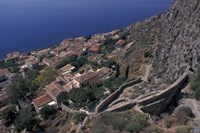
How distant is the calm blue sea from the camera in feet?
281

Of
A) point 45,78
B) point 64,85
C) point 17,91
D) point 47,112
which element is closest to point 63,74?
point 45,78

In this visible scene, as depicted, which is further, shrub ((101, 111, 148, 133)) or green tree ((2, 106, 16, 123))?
green tree ((2, 106, 16, 123))

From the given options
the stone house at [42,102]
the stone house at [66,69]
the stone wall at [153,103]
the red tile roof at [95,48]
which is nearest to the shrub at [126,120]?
the stone wall at [153,103]

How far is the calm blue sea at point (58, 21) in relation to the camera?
85562 mm

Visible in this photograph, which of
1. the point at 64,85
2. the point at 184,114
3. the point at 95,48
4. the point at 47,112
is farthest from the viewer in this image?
the point at 95,48

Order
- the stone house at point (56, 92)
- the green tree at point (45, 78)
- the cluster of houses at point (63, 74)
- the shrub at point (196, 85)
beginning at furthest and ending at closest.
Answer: the green tree at point (45, 78) → the cluster of houses at point (63, 74) → the stone house at point (56, 92) → the shrub at point (196, 85)

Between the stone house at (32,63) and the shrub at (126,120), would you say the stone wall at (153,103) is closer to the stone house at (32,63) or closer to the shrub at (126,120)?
the shrub at (126,120)

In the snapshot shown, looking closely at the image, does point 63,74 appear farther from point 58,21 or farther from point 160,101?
point 58,21

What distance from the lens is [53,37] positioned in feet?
285

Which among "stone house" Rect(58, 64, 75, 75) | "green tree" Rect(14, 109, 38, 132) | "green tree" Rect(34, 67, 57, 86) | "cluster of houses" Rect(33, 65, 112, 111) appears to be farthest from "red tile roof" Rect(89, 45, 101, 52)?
"green tree" Rect(14, 109, 38, 132)

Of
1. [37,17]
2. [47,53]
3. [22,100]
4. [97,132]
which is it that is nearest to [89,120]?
[97,132]

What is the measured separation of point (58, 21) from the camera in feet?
340

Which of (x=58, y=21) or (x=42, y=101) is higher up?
(x=58, y=21)

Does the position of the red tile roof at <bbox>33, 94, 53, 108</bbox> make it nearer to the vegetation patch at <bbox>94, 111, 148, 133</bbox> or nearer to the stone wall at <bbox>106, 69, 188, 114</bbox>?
the stone wall at <bbox>106, 69, 188, 114</bbox>
